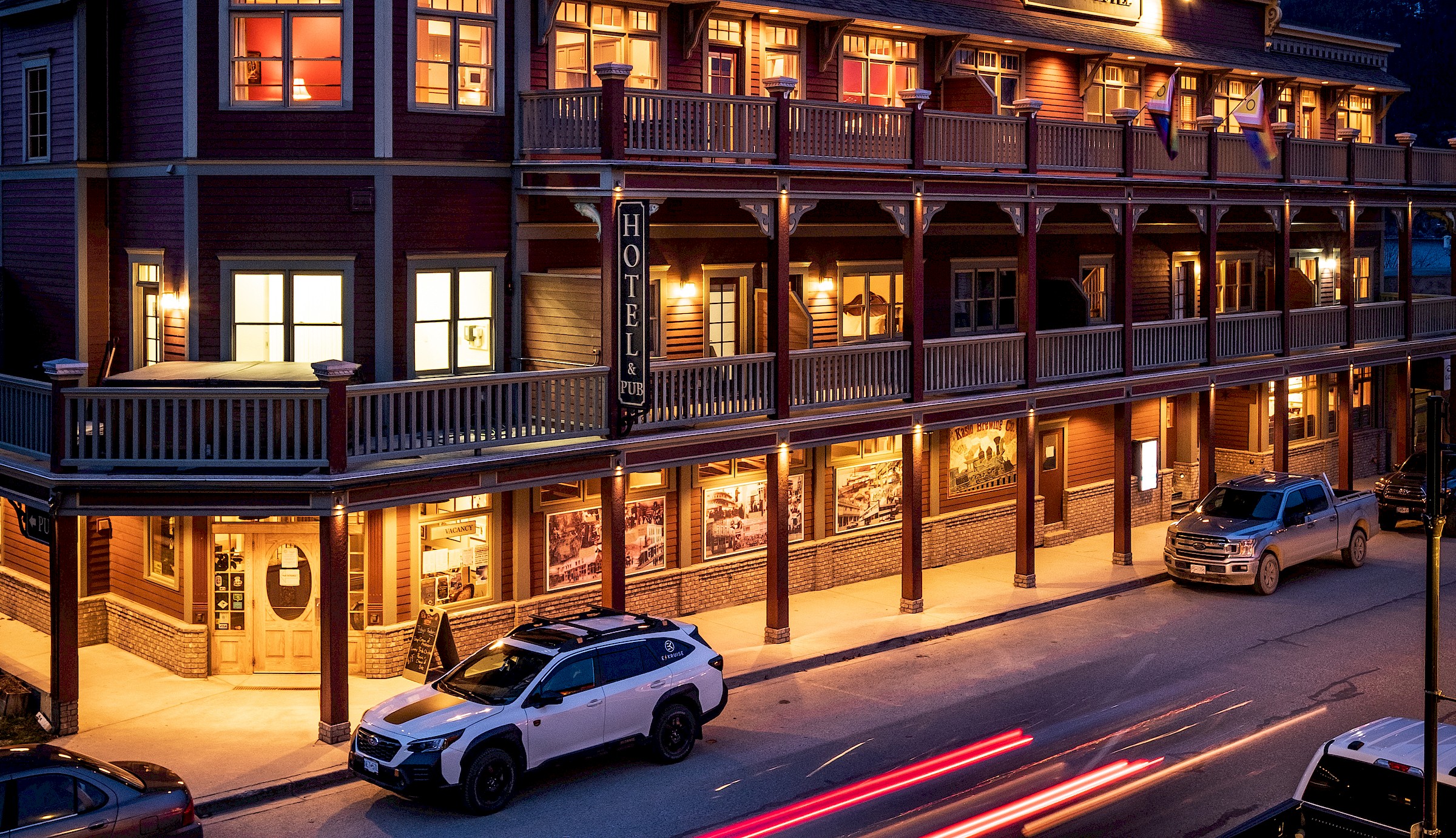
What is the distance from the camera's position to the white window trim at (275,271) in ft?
69.4

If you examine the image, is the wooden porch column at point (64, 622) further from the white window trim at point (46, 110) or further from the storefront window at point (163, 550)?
the white window trim at point (46, 110)

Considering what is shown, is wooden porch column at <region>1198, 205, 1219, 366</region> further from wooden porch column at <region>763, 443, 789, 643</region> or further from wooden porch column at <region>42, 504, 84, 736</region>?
wooden porch column at <region>42, 504, 84, 736</region>

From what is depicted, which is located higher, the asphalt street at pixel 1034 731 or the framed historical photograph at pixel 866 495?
the framed historical photograph at pixel 866 495

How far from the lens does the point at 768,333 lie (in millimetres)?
23500

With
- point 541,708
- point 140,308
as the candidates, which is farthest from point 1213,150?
point 140,308

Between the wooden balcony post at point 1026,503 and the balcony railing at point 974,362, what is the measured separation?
1.00 meters

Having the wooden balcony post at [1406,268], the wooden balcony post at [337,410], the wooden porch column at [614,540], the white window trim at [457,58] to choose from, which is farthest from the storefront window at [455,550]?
the wooden balcony post at [1406,268]

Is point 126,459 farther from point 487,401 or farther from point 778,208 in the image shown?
point 778,208

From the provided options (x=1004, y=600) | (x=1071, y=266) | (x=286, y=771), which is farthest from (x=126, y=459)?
(x=1071, y=266)

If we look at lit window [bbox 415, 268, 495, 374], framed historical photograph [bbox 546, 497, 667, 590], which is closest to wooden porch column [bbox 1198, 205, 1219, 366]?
framed historical photograph [bbox 546, 497, 667, 590]

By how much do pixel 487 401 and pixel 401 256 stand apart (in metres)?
3.35

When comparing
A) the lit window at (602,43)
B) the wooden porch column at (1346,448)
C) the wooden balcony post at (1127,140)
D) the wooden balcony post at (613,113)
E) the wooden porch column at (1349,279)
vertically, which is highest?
the lit window at (602,43)

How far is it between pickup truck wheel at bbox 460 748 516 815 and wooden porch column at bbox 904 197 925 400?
11519 millimetres

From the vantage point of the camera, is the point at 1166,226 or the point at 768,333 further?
the point at 1166,226
